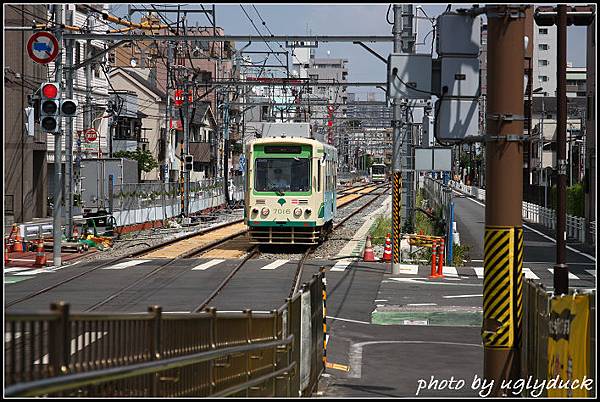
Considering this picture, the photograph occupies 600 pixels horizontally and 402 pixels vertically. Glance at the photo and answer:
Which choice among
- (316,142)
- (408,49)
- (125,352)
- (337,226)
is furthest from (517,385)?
(337,226)

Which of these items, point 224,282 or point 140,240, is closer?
point 224,282

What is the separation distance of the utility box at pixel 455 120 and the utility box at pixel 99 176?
1264 inches

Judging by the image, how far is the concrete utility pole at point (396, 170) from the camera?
2662 centimetres

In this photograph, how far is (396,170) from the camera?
89.5 feet

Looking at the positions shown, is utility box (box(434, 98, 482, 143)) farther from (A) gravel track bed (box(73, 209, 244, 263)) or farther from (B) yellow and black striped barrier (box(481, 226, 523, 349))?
(A) gravel track bed (box(73, 209, 244, 263))

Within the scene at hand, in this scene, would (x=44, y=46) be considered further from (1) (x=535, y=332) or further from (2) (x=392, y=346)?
(1) (x=535, y=332)

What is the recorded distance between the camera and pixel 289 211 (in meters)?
31.6

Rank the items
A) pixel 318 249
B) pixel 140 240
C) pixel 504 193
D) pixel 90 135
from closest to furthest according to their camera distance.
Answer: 1. pixel 504 193
2. pixel 318 249
3. pixel 140 240
4. pixel 90 135

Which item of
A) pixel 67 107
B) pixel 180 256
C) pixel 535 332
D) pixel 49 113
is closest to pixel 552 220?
pixel 180 256

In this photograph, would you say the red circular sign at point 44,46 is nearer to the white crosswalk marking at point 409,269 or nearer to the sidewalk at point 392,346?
the sidewalk at point 392,346

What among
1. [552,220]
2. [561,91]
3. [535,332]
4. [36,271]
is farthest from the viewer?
[552,220]

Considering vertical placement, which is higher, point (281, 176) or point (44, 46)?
point (44, 46)

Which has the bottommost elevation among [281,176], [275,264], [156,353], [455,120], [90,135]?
[275,264]

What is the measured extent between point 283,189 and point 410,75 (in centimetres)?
2016
